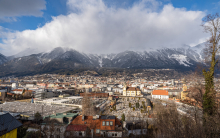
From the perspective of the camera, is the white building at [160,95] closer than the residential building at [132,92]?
Yes

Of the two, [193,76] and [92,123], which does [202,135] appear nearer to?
[193,76]

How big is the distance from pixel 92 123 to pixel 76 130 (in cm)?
173

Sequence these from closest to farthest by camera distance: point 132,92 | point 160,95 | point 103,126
A: 1. point 103,126
2. point 160,95
3. point 132,92

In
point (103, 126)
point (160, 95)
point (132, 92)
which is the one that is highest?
point (103, 126)

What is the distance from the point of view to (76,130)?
46.6 feet

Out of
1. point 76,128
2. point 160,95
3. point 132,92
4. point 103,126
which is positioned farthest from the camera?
point 132,92

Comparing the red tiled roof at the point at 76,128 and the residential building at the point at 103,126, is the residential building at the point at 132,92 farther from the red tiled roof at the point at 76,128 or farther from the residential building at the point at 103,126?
the red tiled roof at the point at 76,128

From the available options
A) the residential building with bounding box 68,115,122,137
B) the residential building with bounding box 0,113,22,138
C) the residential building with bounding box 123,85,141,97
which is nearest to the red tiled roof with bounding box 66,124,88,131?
the residential building with bounding box 68,115,122,137

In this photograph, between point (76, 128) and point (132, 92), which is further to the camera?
point (132, 92)

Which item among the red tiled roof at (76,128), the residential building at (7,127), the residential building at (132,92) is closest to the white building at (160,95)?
the residential building at (132,92)

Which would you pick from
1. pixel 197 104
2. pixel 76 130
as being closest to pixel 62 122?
pixel 76 130

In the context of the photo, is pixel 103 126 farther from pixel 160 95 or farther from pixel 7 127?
pixel 160 95

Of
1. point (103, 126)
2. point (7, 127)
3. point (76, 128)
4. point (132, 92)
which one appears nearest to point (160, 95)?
point (132, 92)

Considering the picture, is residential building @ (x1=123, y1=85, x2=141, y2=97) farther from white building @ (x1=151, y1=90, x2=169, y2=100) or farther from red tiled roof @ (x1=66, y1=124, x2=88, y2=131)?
red tiled roof @ (x1=66, y1=124, x2=88, y2=131)
